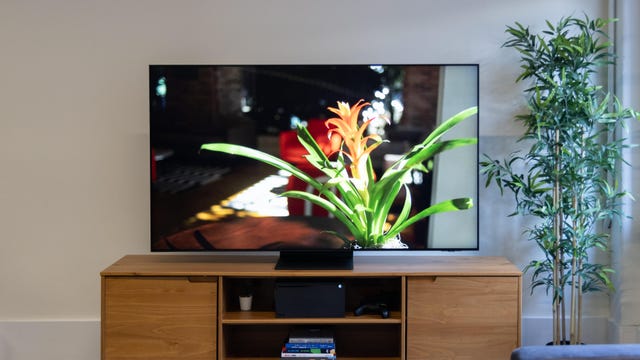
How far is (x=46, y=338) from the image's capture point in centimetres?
363

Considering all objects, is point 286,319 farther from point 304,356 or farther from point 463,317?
point 463,317

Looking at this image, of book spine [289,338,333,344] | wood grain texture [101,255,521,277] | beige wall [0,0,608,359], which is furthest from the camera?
beige wall [0,0,608,359]

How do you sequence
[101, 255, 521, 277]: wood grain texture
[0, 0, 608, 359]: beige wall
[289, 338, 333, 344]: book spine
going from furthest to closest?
[0, 0, 608, 359]: beige wall < [289, 338, 333, 344]: book spine < [101, 255, 521, 277]: wood grain texture

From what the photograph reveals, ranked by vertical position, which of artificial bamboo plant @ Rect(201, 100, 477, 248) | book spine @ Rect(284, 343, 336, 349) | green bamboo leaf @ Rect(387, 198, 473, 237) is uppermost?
artificial bamboo plant @ Rect(201, 100, 477, 248)

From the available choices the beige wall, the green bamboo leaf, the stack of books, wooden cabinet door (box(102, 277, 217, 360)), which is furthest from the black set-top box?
the beige wall

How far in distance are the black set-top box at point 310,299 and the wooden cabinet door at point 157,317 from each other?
11.8 inches

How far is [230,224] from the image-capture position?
3365 millimetres

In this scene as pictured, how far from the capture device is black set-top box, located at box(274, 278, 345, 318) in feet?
10.4

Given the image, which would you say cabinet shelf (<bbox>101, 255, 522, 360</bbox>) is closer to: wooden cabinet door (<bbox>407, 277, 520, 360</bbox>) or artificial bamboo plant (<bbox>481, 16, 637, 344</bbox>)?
wooden cabinet door (<bbox>407, 277, 520, 360</bbox>)

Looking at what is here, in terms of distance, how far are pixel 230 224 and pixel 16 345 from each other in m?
1.30

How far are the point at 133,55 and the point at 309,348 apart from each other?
5.45 feet

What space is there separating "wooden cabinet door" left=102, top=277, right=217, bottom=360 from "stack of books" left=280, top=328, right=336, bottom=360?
34 centimetres

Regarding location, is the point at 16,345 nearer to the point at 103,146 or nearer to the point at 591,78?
the point at 103,146

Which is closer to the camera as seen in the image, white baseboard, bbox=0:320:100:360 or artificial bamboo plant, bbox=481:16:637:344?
artificial bamboo plant, bbox=481:16:637:344
